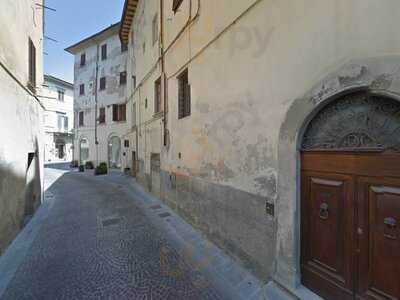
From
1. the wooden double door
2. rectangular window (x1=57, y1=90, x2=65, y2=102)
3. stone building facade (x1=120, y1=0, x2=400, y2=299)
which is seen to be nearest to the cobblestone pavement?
stone building facade (x1=120, y1=0, x2=400, y2=299)

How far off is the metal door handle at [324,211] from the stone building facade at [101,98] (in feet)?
58.9

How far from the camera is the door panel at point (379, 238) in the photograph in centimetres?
216

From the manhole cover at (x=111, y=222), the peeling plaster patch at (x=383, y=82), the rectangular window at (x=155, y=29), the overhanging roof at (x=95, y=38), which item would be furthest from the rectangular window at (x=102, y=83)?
the peeling plaster patch at (x=383, y=82)

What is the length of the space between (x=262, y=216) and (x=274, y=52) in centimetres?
237

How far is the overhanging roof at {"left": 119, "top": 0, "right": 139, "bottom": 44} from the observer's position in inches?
532

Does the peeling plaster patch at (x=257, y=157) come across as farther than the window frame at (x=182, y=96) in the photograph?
No

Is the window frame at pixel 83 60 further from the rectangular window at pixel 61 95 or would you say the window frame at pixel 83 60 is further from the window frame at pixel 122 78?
the rectangular window at pixel 61 95

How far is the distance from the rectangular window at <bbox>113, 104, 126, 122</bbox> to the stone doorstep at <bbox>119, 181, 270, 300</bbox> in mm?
14854

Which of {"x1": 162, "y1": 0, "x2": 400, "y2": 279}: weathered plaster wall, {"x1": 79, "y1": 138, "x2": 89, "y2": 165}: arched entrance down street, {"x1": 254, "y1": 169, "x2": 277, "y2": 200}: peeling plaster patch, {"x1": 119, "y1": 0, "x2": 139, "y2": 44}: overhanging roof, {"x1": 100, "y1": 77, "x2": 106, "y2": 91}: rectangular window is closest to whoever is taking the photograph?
{"x1": 162, "y1": 0, "x2": 400, "y2": 279}: weathered plaster wall

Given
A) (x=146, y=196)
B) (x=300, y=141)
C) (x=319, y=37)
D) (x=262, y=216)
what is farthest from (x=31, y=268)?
(x=146, y=196)

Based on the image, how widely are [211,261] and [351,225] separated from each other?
2797mm

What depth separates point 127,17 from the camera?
1494 cm

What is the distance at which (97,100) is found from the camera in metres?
22.8

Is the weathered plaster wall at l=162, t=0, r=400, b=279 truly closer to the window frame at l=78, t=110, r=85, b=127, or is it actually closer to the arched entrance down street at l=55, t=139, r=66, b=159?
the window frame at l=78, t=110, r=85, b=127
